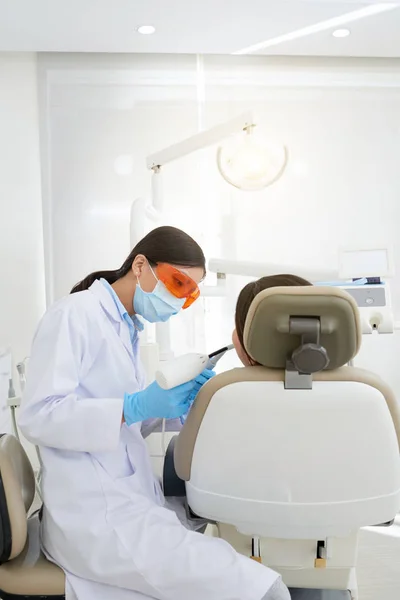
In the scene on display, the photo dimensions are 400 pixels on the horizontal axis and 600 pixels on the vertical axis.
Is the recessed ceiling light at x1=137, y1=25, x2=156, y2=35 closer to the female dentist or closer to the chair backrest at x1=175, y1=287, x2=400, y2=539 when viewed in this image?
the female dentist

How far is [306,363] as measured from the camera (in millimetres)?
1016

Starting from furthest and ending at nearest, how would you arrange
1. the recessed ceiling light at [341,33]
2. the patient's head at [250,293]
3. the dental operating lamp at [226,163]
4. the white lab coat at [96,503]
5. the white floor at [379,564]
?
1. the recessed ceiling light at [341,33]
2. the dental operating lamp at [226,163]
3. the white floor at [379,564]
4. the patient's head at [250,293]
5. the white lab coat at [96,503]

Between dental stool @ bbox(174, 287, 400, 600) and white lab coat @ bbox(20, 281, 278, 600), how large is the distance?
0.33 ft

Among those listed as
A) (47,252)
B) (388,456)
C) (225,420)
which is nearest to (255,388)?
(225,420)

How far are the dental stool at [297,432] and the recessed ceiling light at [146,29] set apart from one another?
7.24 feet

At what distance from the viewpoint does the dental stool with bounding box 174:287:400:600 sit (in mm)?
1029

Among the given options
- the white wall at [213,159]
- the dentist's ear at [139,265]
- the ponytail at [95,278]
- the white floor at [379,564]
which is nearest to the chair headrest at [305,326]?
the dentist's ear at [139,265]

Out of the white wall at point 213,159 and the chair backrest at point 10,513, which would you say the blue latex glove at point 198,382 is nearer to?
the chair backrest at point 10,513

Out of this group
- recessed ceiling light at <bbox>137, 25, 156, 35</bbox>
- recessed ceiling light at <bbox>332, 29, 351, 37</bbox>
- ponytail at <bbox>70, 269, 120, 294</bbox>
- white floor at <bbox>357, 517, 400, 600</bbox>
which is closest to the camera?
ponytail at <bbox>70, 269, 120, 294</bbox>

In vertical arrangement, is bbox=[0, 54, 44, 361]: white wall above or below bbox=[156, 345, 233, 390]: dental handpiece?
above

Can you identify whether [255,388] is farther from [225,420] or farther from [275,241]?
[275,241]

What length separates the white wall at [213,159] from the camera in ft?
10.8

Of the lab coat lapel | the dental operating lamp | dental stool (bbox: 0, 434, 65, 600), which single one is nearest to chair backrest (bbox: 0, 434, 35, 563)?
dental stool (bbox: 0, 434, 65, 600)

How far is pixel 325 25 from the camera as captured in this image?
2.88 meters
